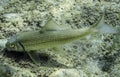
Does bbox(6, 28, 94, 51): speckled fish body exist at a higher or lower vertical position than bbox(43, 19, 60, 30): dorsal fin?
lower

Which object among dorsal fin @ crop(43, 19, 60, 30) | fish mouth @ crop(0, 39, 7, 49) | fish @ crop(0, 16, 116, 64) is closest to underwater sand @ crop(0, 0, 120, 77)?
fish mouth @ crop(0, 39, 7, 49)

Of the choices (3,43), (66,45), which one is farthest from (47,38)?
(3,43)

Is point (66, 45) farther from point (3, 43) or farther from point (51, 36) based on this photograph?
point (3, 43)

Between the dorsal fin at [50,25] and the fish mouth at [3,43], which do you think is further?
the fish mouth at [3,43]

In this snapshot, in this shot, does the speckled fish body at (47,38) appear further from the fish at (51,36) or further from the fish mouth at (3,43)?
the fish mouth at (3,43)

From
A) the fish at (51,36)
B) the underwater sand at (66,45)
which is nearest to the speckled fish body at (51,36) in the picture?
the fish at (51,36)

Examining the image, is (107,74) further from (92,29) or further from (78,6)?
(78,6)

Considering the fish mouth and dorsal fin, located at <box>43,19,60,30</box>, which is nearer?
dorsal fin, located at <box>43,19,60,30</box>

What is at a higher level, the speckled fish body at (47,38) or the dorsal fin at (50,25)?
the dorsal fin at (50,25)

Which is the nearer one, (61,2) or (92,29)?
(92,29)

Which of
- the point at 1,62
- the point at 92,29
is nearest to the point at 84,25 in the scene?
the point at 92,29

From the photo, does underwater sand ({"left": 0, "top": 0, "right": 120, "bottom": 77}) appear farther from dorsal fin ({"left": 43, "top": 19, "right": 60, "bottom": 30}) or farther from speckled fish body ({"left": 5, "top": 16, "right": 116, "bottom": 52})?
dorsal fin ({"left": 43, "top": 19, "right": 60, "bottom": 30})
